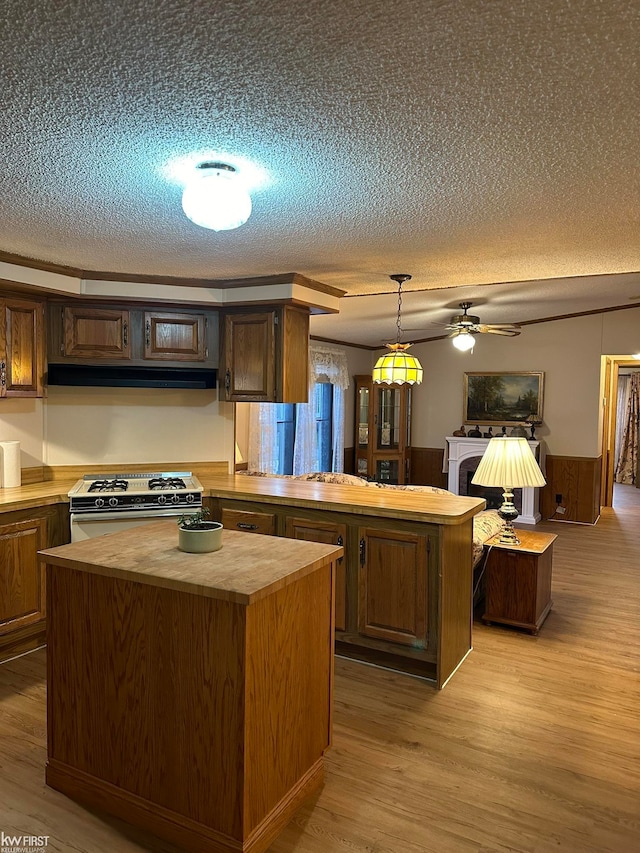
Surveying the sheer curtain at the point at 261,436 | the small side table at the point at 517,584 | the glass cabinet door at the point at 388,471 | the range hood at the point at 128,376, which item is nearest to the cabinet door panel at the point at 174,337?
the range hood at the point at 128,376

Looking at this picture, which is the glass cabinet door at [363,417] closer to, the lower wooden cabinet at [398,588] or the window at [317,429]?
the window at [317,429]

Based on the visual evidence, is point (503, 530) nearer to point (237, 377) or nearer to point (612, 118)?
point (237, 377)

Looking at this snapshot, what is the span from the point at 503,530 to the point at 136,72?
11.5 ft

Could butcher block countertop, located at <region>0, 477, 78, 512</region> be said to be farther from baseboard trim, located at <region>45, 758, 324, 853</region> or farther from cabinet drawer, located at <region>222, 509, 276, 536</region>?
baseboard trim, located at <region>45, 758, 324, 853</region>

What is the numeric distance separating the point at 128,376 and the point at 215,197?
2299 millimetres

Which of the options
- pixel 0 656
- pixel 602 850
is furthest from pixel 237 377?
pixel 602 850

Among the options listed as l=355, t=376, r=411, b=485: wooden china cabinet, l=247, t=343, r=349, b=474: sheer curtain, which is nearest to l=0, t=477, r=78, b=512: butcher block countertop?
l=247, t=343, r=349, b=474: sheer curtain

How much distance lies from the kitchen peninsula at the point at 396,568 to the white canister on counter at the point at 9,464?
1.54 meters

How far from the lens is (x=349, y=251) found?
129 inches

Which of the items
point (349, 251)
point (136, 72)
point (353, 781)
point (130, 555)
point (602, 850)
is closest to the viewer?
point (136, 72)

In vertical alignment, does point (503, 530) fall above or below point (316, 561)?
below

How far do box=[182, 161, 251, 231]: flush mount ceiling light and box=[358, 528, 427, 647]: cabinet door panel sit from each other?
187cm

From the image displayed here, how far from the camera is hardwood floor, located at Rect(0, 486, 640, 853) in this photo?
2020 millimetres

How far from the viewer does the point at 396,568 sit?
3.23 meters
